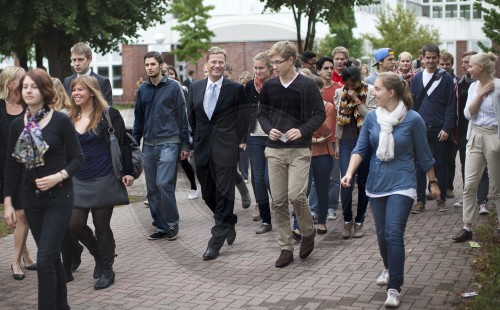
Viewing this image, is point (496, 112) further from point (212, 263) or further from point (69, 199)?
point (69, 199)

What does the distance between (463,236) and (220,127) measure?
2848 millimetres

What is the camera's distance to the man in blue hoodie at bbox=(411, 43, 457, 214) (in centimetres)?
1145

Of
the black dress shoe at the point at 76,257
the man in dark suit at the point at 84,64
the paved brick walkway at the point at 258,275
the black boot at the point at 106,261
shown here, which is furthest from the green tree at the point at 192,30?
the black boot at the point at 106,261

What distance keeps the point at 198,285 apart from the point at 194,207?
16.7ft

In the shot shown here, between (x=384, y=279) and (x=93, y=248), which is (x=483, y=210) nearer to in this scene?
Answer: (x=384, y=279)

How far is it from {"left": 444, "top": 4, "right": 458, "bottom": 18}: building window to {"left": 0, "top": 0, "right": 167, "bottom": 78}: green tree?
1708 inches

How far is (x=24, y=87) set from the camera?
21.1 feet

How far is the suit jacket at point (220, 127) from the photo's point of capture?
924 cm

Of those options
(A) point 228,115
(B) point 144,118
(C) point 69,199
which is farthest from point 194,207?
(C) point 69,199

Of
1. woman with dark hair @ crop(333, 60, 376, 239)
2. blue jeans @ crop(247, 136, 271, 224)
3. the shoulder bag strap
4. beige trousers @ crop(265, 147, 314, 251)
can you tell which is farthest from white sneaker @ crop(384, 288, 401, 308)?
the shoulder bag strap

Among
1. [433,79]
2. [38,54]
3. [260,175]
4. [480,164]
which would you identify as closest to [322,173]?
[260,175]

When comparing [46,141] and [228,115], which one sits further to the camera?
[228,115]

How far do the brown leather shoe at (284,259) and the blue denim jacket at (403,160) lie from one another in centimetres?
167

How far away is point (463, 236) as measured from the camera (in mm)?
9289
